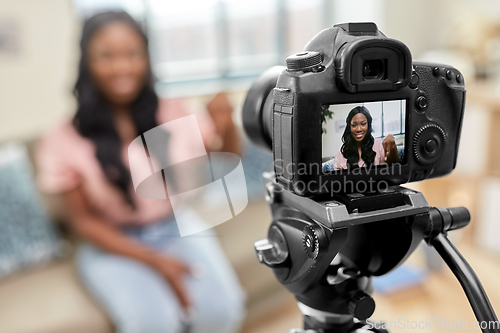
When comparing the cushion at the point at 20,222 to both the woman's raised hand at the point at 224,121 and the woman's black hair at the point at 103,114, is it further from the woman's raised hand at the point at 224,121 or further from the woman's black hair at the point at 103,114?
the woman's raised hand at the point at 224,121

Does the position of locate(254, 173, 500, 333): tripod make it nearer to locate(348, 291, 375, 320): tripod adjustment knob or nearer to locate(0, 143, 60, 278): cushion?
locate(348, 291, 375, 320): tripod adjustment knob

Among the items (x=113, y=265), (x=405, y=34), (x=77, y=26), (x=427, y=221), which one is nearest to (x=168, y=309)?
(x=113, y=265)

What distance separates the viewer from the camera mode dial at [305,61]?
41 cm

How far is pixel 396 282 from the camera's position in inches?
61.4

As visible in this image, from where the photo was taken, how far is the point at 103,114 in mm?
1413

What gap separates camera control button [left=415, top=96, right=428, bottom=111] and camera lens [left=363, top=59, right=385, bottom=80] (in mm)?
59

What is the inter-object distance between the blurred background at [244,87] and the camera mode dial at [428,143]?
0.21m

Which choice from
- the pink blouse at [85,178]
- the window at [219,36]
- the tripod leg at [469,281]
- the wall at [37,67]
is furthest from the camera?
the window at [219,36]

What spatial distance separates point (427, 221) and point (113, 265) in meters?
1.06

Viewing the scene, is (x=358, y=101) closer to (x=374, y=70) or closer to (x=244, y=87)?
(x=374, y=70)

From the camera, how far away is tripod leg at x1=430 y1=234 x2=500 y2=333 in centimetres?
40

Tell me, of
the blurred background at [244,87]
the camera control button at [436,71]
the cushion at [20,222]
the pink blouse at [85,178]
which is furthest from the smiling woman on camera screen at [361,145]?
the cushion at [20,222]

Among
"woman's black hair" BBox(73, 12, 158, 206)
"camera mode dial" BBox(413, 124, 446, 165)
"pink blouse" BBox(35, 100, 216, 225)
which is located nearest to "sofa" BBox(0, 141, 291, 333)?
"pink blouse" BBox(35, 100, 216, 225)

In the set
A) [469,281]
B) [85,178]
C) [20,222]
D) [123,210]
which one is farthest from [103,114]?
[469,281]
